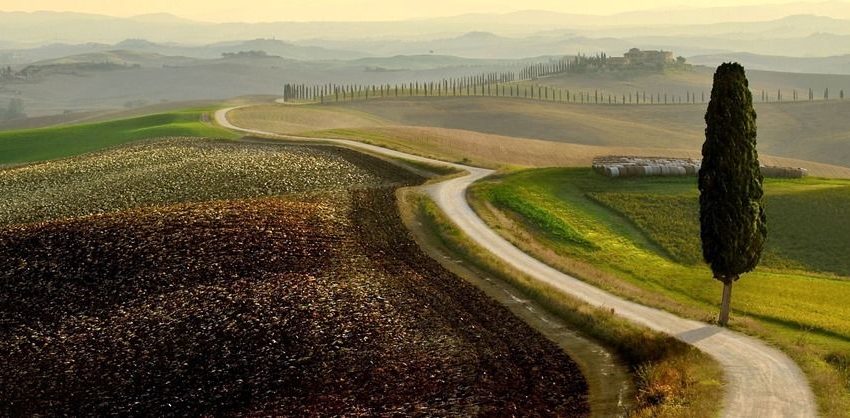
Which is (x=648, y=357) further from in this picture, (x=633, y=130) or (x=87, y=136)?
(x=633, y=130)

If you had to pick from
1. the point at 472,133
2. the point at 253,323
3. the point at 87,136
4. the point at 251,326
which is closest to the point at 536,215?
the point at 253,323

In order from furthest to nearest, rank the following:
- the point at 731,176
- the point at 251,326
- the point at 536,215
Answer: the point at 536,215 → the point at 731,176 → the point at 251,326

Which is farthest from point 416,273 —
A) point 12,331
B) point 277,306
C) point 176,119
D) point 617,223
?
point 176,119

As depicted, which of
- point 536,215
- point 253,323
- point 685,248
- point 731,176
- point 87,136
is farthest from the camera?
point 87,136

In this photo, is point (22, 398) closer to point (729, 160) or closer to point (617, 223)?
point (729, 160)

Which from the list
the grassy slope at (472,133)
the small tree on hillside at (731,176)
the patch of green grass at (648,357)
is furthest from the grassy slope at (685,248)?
the grassy slope at (472,133)

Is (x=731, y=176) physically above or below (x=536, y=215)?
above
